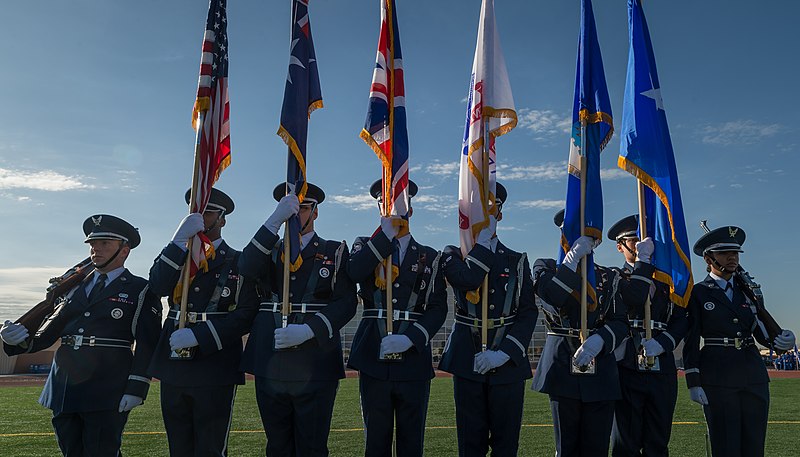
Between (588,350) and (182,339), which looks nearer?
(182,339)

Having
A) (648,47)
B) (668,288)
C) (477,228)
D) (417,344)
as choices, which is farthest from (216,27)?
(668,288)

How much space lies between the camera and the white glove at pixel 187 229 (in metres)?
5.30

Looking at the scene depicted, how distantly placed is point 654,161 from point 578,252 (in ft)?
5.28

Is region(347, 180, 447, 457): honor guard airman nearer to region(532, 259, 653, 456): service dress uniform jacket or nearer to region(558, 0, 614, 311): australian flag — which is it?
region(532, 259, 653, 456): service dress uniform jacket

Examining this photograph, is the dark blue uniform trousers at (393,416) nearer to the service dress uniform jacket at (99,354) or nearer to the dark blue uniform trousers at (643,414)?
the service dress uniform jacket at (99,354)

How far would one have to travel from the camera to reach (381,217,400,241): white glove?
5219 mm

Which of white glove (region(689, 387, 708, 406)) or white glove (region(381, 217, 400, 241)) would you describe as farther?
white glove (region(689, 387, 708, 406))

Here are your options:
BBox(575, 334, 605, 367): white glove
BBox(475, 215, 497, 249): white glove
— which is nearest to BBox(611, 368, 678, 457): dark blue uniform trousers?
BBox(575, 334, 605, 367): white glove

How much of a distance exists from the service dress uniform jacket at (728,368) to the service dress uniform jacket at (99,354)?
5115 mm

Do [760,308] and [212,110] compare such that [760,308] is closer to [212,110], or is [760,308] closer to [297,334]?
[297,334]

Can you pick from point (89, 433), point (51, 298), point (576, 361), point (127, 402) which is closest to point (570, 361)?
point (576, 361)

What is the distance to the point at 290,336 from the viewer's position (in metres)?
4.83

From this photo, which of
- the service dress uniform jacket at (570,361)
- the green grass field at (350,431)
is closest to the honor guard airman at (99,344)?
the service dress uniform jacket at (570,361)

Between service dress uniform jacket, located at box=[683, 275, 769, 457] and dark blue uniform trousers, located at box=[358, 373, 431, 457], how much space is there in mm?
2935
